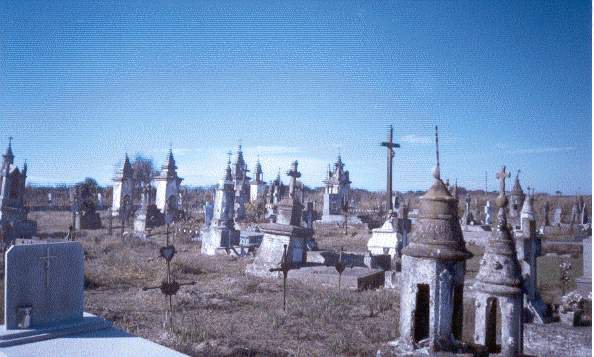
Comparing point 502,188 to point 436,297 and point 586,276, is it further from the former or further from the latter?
point 586,276

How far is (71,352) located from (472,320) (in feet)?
21.8

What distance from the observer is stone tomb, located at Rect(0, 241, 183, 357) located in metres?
4.15

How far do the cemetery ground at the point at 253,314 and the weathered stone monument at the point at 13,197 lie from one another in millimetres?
8306

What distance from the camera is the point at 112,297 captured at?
933 cm

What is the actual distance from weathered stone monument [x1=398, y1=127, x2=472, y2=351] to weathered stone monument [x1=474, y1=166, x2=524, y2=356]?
4.75 ft

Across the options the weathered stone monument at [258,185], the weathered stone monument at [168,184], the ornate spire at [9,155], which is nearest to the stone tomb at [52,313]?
the ornate spire at [9,155]

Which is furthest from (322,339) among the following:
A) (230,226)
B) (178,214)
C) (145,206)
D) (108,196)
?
(108,196)

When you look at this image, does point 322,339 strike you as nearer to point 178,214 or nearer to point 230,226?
point 230,226

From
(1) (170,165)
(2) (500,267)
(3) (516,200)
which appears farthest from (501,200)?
(1) (170,165)

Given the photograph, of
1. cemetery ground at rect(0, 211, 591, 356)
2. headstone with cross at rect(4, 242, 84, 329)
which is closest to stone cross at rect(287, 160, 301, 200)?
cemetery ground at rect(0, 211, 591, 356)

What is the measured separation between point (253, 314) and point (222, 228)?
10.3m

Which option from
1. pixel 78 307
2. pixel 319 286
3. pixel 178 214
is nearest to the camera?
pixel 78 307

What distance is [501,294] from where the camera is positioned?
17.1 ft

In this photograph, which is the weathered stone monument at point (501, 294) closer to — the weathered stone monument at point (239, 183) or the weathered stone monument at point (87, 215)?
the weathered stone monument at point (87, 215)
